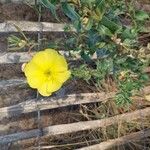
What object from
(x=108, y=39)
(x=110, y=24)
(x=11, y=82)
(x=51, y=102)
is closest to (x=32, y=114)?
(x=51, y=102)

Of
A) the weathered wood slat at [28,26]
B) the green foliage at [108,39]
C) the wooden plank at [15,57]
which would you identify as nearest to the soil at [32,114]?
the weathered wood slat at [28,26]

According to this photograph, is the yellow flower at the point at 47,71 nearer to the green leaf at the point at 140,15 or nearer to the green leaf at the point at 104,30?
the green leaf at the point at 104,30

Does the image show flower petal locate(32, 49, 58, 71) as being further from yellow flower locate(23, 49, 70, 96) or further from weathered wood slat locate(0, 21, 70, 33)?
weathered wood slat locate(0, 21, 70, 33)

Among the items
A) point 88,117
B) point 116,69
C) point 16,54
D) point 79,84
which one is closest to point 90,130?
point 88,117

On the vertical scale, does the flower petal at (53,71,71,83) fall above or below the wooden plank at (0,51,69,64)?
above

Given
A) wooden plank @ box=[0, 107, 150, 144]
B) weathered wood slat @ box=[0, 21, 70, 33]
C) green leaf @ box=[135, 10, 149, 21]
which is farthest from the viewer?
wooden plank @ box=[0, 107, 150, 144]

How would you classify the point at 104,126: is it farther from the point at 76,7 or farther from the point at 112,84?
the point at 76,7

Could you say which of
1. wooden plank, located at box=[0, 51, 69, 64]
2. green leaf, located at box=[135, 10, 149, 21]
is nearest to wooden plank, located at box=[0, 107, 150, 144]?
→ wooden plank, located at box=[0, 51, 69, 64]
